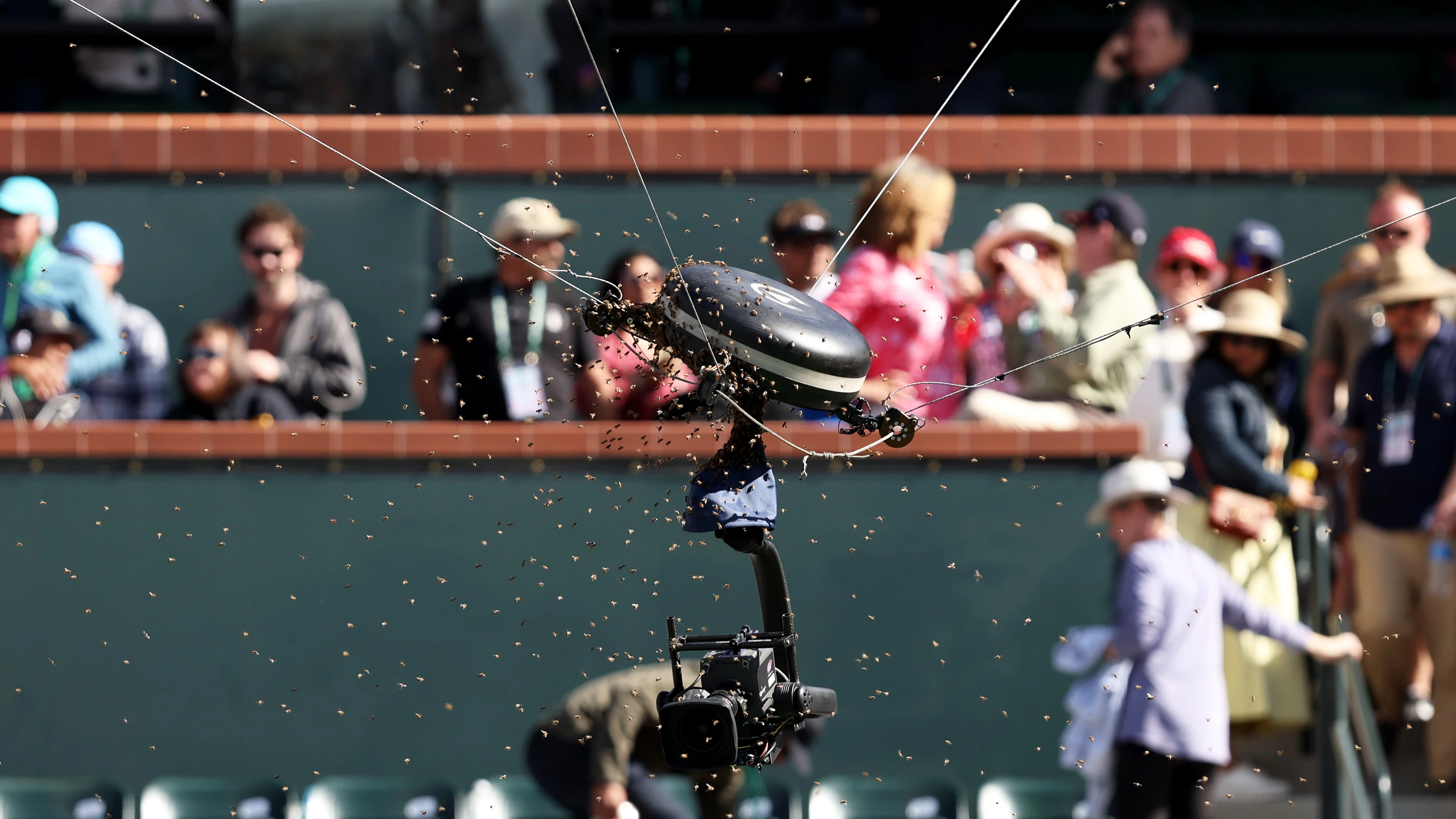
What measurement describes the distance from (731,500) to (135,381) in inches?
215

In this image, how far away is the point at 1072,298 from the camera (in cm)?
612

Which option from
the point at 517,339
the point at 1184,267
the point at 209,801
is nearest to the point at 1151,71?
the point at 1184,267

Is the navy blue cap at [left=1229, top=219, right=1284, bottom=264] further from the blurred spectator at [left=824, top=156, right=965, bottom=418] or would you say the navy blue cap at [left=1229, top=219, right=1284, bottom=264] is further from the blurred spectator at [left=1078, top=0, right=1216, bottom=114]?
the blurred spectator at [left=824, top=156, right=965, bottom=418]

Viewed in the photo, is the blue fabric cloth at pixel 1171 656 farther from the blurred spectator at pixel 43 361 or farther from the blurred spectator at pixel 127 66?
the blurred spectator at pixel 127 66

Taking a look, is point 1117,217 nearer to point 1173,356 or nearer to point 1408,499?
point 1173,356

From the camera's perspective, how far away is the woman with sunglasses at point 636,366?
7.54 ft

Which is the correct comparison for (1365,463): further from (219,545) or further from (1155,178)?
(219,545)

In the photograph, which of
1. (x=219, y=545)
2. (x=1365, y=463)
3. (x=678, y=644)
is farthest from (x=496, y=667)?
(x=678, y=644)

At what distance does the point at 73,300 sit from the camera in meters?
6.57

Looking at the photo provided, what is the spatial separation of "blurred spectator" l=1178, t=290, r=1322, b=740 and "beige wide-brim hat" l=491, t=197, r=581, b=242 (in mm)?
2532

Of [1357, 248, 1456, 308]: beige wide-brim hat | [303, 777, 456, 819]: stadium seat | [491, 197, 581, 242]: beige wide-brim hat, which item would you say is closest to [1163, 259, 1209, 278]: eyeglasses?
[1357, 248, 1456, 308]: beige wide-brim hat

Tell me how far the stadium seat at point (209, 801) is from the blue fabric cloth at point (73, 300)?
1.70 meters

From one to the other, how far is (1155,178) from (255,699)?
454 cm

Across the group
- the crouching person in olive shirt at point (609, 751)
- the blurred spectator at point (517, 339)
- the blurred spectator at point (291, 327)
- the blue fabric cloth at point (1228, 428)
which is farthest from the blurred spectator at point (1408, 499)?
→ the blurred spectator at point (291, 327)
